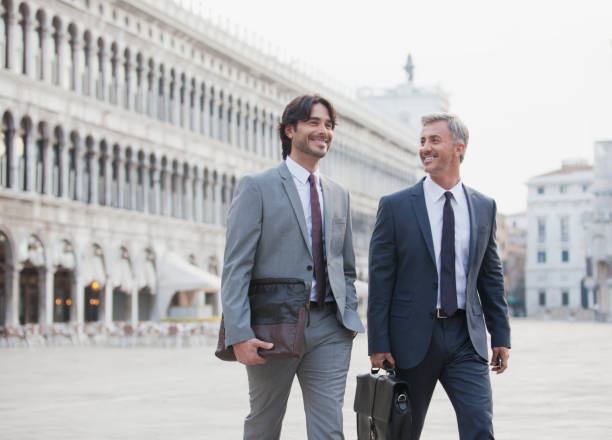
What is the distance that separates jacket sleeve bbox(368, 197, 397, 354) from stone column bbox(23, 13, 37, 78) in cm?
3282

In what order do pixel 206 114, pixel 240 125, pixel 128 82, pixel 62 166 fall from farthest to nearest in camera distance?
pixel 240 125
pixel 206 114
pixel 128 82
pixel 62 166

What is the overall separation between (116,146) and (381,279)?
37660mm

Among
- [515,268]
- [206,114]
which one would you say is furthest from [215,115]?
[515,268]

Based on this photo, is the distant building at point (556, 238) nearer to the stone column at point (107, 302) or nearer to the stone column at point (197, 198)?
the stone column at point (197, 198)

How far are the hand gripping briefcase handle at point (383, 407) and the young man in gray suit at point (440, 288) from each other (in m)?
0.13

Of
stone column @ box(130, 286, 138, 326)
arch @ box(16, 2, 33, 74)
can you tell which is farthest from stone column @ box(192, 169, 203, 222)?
arch @ box(16, 2, 33, 74)

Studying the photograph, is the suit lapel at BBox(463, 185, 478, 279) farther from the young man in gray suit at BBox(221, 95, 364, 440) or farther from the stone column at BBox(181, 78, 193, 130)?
the stone column at BBox(181, 78, 193, 130)

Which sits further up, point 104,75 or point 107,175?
point 104,75

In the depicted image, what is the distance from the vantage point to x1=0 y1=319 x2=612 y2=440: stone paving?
11.3 meters

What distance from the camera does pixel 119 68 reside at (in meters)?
43.4

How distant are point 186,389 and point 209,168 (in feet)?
112

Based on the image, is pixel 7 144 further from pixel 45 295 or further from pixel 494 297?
pixel 494 297

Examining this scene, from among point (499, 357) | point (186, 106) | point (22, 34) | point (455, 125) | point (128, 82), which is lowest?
point (499, 357)

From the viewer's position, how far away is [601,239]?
91375 mm
